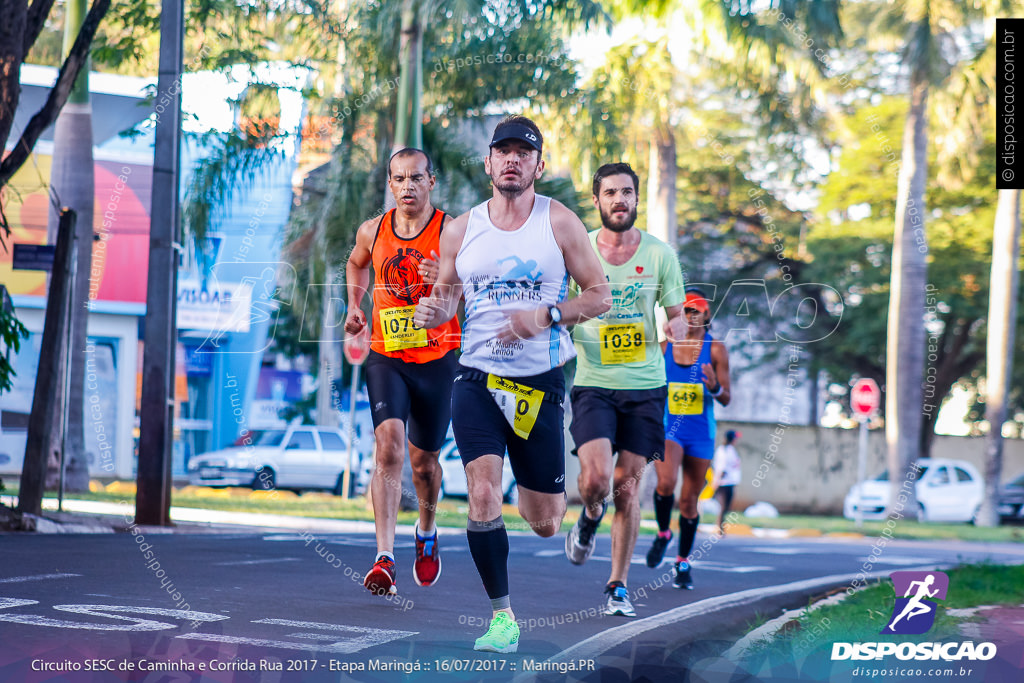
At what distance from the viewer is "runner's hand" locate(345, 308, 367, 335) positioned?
22.7 feet

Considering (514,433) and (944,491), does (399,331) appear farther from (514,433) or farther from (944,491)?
(944,491)

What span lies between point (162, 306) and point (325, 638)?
8.01m

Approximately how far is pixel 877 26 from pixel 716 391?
18924 millimetres

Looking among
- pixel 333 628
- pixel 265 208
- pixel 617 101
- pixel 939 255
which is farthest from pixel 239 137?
pixel 939 255

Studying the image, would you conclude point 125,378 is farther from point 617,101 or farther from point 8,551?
point 8,551

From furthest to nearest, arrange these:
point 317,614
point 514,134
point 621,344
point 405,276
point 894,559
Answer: point 894,559
point 621,344
point 405,276
point 317,614
point 514,134

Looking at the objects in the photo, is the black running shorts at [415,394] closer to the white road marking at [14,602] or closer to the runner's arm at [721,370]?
the white road marking at [14,602]

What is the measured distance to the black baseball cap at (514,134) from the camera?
5484 mm

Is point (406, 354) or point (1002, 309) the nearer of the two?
point (406, 354)

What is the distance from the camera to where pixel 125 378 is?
93.1 feet

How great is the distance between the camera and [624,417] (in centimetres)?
725

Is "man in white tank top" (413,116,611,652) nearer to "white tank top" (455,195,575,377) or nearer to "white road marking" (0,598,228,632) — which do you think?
"white tank top" (455,195,575,377)

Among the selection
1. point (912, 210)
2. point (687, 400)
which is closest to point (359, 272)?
point (687, 400)

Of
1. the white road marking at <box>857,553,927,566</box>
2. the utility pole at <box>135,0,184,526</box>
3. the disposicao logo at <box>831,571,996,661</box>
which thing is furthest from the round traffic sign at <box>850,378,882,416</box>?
the disposicao logo at <box>831,571,996,661</box>
